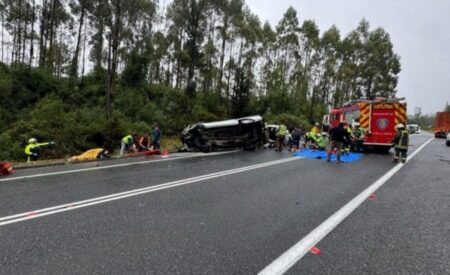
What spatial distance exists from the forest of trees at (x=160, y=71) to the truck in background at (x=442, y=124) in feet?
35.2

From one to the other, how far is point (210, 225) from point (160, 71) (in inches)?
1383

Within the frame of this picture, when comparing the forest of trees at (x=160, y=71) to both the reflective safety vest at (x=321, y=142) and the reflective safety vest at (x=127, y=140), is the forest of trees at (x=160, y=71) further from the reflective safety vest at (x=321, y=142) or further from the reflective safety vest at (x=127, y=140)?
the reflective safety vest at (x=321, y=142)

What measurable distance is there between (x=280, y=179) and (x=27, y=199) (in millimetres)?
5221

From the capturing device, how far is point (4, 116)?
47.9ft

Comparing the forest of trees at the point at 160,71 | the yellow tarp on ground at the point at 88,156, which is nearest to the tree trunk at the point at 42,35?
the forest of trees at the point at 160,71

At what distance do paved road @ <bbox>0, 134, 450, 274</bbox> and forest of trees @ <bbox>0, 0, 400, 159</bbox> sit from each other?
28.3 ft

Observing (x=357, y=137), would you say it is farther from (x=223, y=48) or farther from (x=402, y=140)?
(x=223, y=48)

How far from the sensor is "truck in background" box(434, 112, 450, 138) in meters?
27.2

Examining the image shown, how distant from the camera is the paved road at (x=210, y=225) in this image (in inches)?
99.3

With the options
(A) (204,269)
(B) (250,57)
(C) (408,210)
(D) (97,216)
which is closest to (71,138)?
(D) (97,216)

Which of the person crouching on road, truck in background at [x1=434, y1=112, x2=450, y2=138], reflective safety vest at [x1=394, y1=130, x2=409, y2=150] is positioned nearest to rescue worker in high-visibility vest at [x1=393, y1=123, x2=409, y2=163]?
reflective safety vest at [x1=394, y1=130, x2=409, y2=150]

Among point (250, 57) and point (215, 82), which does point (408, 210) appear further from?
point (215, 82)

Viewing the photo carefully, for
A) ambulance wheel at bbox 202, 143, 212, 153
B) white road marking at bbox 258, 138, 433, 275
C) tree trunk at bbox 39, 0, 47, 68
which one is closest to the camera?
white road marking at bbox 258, 138, 433, 275

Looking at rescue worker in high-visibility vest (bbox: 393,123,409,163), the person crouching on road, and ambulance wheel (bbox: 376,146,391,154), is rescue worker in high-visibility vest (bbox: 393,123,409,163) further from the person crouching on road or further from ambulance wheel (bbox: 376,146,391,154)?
ambulance wheel (bbox: 376,146,391,154)
